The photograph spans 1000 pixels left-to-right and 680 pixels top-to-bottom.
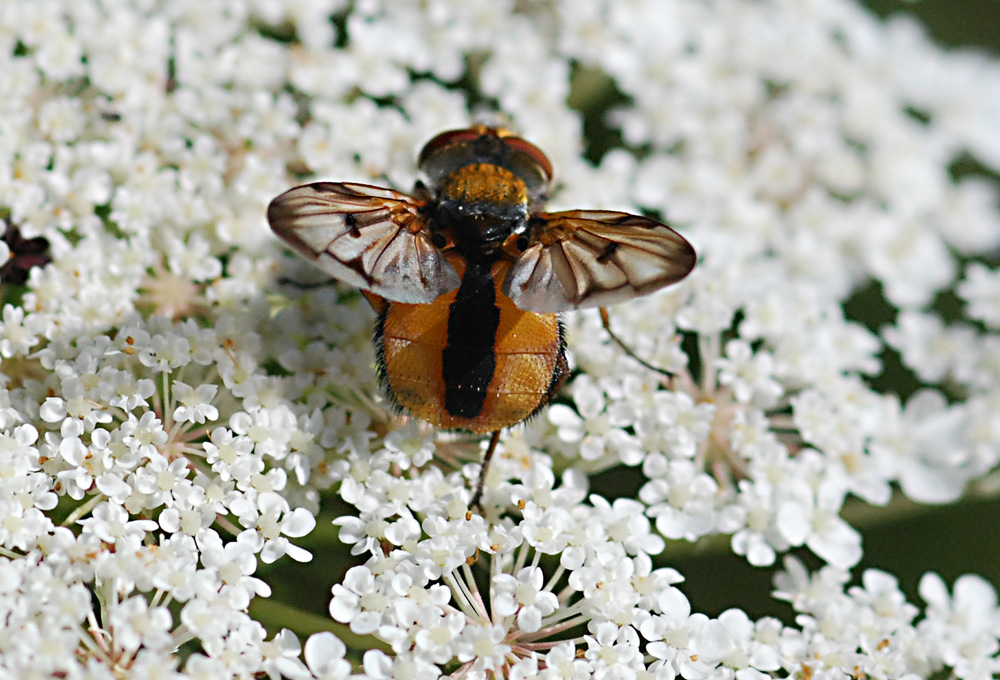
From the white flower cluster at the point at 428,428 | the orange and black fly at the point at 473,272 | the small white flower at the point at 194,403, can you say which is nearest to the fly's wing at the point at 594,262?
the orange and black fly at the point at 473,272

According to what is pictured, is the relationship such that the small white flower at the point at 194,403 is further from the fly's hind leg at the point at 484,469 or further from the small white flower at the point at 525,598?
the small white flower at the point at 525,598

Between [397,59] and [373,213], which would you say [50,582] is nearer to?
[373,213]

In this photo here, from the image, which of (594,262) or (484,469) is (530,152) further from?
(484,469)

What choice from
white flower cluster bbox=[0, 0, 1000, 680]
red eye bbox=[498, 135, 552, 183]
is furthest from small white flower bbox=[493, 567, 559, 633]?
red eye bbox=[498, 135, 552, 183]

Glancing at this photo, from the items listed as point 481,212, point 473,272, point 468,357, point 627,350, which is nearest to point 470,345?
point 468,357

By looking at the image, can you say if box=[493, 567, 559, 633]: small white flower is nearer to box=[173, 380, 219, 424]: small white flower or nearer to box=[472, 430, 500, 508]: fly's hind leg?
box=[472, 430, 500, 508]: fly's hind leg

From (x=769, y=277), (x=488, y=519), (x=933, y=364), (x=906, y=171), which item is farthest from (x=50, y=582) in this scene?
(x=906, y=171)
